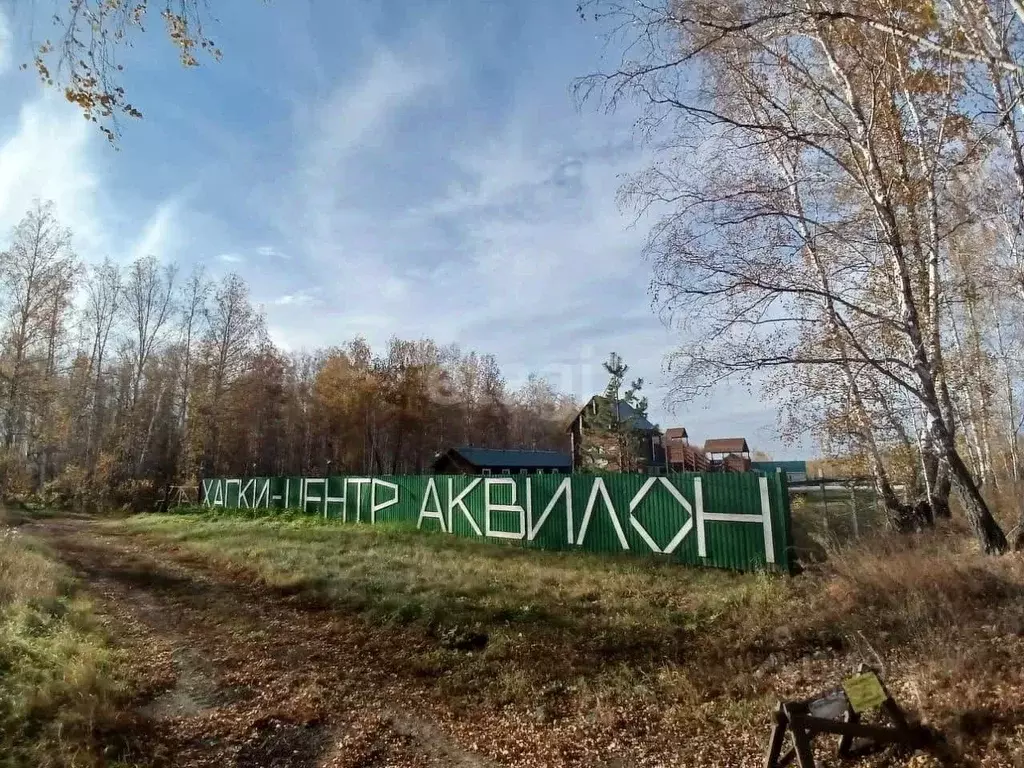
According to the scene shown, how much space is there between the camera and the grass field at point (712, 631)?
459cm

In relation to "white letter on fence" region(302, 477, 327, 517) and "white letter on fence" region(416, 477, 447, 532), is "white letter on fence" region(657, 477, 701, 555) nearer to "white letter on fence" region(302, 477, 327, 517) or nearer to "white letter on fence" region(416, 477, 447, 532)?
"white letter on fence" region(416, 477, 447, 532)

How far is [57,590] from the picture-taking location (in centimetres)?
1027

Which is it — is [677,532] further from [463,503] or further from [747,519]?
[463,503]

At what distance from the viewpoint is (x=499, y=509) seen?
16188mm

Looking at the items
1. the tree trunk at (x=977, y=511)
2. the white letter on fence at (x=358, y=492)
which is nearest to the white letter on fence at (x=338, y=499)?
the white letter on fence at (x=358, y=492)

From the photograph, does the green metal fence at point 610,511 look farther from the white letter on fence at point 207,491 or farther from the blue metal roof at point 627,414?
the white letter on fence at point 207,491

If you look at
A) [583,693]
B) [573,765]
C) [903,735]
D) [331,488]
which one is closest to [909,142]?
[903,735]

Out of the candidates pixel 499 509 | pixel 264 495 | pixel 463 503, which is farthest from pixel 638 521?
pixel 264 495

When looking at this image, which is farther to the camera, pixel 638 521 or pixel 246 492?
pixel 246 492

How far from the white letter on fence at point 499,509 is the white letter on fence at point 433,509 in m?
2.14

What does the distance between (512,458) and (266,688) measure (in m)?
31.0

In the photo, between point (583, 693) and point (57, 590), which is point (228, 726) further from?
point (57, 590)

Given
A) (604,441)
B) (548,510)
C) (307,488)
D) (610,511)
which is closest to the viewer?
(610,511)

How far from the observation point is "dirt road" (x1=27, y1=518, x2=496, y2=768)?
495 cm
